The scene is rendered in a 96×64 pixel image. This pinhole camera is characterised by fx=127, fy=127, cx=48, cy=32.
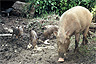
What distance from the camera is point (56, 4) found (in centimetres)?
1121

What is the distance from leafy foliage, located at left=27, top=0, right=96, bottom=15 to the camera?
1086cm

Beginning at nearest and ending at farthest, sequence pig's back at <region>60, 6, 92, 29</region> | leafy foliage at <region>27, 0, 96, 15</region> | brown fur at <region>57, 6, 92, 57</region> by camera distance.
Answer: brown fur at <region>57, 6, 92, 57</region>
pig's back at <region>60, 6, 92, 29</region>
leafy foliage at <region>27, 0, 96, 15</region>

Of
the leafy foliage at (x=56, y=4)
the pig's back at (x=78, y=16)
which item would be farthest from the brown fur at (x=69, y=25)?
the leafy foliage at (x=56, y=4)

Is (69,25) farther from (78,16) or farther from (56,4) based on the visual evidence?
(56,4)

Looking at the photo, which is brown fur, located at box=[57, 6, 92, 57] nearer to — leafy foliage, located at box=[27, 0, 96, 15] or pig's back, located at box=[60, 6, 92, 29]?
pig's back, located at box=[60, 6, 92, 29]

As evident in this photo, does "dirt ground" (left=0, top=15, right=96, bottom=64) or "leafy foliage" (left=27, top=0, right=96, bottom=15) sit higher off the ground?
"leafy foliage" (left=27, top=0, right=96, bottom=15)

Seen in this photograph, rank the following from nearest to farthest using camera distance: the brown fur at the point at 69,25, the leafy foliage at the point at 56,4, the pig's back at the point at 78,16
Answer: the brown fur at the point at 69,25 → the pig's back at the point at 78,16 → the leafy foliage at the point at 56,4

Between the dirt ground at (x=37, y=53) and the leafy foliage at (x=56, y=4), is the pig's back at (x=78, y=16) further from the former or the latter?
the leafy foliage at (x=56, y=4)

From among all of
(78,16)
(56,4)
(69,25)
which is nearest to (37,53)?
(69,25)

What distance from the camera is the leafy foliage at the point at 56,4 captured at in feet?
35.6

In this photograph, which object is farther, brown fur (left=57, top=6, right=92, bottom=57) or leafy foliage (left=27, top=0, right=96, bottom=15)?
leafy foliage (left=27, top=0, right=96, bottom=15)

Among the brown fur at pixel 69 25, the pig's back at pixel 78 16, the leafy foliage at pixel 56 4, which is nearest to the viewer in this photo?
the brown fur at pixel 69 25

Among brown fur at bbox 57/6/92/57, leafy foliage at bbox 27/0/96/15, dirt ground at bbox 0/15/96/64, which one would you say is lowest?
dirt ground at bbox 0/15/96/64

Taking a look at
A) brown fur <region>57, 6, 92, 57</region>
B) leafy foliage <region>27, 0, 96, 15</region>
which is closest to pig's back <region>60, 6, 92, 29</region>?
brown fur <region>57, 6, 92, 57</region>
